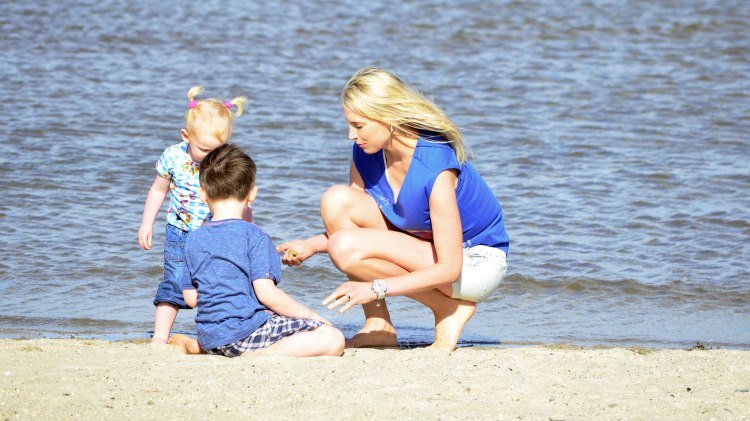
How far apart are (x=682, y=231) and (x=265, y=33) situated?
7.84 m

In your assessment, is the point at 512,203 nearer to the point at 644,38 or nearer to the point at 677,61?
the point at 677,61

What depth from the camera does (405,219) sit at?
14.6 feet

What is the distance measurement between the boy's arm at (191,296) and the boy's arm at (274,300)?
0.31 meters

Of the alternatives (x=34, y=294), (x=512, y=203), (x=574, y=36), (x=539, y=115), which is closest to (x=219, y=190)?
(x=34, y=294)

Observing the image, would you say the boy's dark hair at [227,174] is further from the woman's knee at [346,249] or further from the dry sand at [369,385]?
the dry sand at [369,385]

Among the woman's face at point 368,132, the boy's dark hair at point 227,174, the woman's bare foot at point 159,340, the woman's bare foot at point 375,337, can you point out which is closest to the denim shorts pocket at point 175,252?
the woman's bare foot at point 159,340

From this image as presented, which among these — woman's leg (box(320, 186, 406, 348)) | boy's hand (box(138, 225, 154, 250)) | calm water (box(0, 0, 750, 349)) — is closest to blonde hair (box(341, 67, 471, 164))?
woman's leg (box(320, 186, 406, 348))

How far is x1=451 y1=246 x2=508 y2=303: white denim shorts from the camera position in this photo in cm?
446

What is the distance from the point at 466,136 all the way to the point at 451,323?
4.62 meters

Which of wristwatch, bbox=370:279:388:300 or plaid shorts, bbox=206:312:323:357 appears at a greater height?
wristwatch, bbox=370:279:388:300

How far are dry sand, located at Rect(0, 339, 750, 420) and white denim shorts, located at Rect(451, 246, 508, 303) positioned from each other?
0.29 metres

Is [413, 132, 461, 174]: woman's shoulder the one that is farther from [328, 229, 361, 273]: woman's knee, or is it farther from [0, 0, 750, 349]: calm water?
[0, 0, 750, 349]: calm water

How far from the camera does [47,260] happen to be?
596 centimetres

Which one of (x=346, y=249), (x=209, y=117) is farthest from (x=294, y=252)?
(x=209, y=117)
